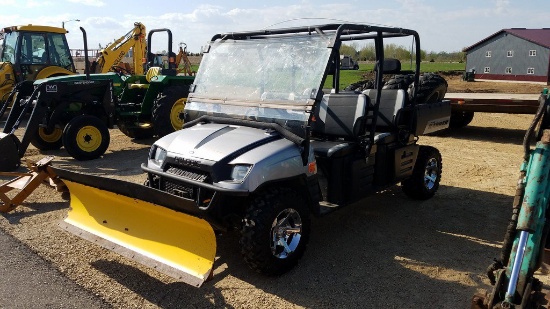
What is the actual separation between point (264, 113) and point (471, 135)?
866 centimetres

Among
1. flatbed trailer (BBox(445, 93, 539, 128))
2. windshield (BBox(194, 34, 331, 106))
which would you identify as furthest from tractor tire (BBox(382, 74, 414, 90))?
flatbed trailer (BBox(445, 93, 539, 128))

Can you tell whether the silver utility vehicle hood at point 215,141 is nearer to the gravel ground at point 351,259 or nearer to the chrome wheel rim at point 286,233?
the chrome wheel rim at point 286,233

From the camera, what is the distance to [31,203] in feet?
19.2

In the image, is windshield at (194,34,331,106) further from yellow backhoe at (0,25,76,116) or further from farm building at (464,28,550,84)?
farm building at (464,28,550,84)

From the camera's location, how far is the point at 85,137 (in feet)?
27.5

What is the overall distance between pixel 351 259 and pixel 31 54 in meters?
12.3

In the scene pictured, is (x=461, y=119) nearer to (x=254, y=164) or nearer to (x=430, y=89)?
(x=430, y=89)

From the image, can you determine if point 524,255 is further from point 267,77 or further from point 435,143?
point 435,143

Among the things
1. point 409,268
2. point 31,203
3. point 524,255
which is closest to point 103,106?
point 31,203

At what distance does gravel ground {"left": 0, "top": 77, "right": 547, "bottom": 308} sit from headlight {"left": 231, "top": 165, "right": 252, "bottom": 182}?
2.99ft

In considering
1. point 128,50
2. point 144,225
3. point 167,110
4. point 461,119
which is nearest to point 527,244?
point 144,225

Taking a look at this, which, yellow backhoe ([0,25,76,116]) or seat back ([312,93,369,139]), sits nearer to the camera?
seat back ([312,93,369,139])

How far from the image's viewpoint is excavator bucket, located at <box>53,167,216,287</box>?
3428 millimetres

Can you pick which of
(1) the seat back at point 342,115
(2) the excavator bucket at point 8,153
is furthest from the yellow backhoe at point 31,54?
(1) the seat back at point 342,115
